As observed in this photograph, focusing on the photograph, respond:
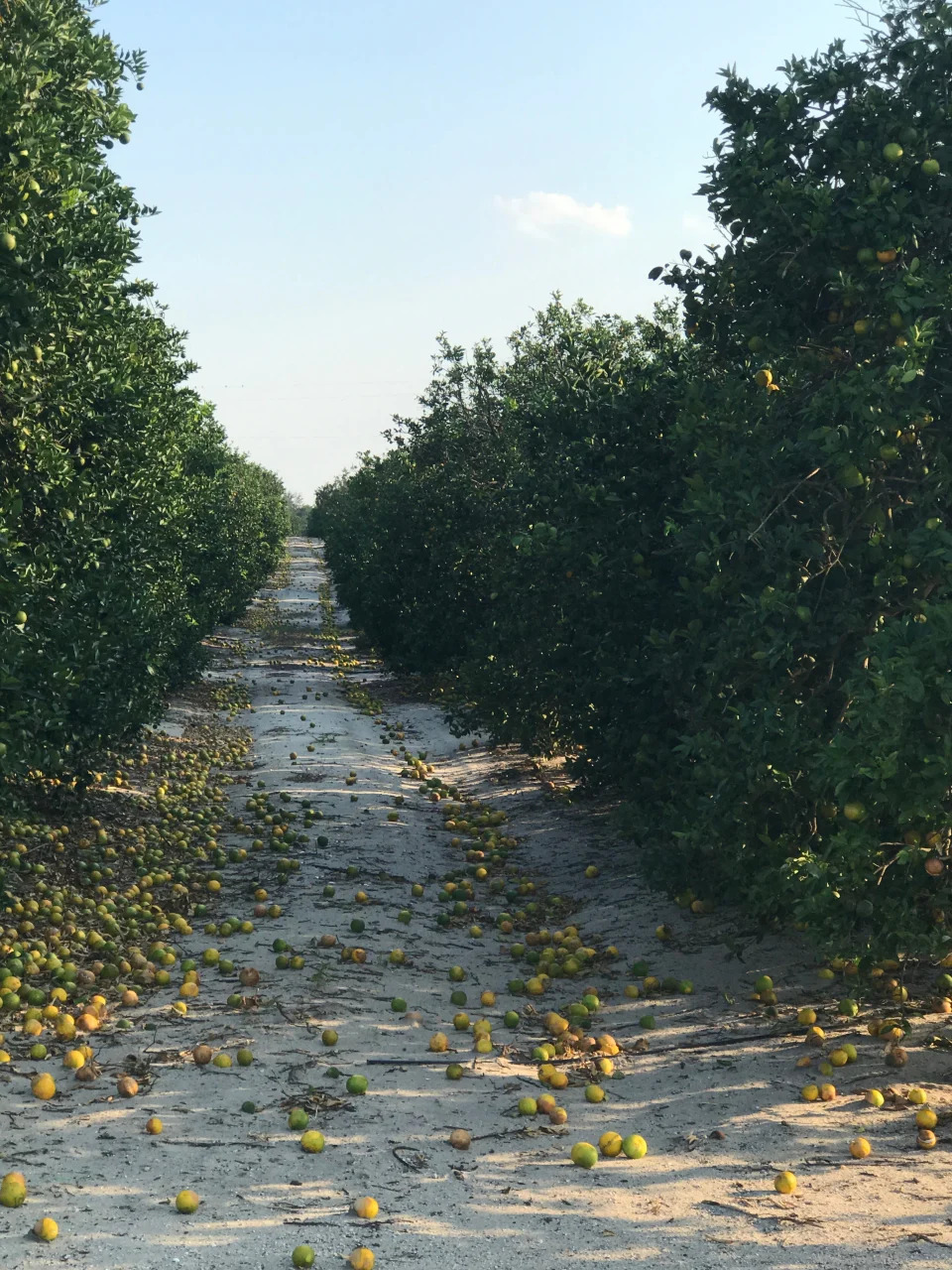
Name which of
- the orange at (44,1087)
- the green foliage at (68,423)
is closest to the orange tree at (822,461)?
the orange at (44,1087)

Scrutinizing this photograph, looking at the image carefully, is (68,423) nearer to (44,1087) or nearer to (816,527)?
(44,1087)

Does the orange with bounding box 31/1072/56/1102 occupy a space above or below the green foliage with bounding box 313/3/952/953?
below

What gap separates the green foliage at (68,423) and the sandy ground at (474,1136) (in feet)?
8.22

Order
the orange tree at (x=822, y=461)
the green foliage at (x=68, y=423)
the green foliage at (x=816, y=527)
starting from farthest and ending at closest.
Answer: the green foliage at (x=68, y=423)
the orange tree at (x=822, y=461)
the green foliage at (x=816, y=527)

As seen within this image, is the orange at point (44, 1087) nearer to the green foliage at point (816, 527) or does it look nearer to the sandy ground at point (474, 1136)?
the sandy ground at point (474, 1136)

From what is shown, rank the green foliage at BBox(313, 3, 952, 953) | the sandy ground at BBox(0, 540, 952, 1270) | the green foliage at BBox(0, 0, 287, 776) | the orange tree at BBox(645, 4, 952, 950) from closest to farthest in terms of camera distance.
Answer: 1. the sandy ground at BBox(0, 540, 952, 1270)
2. the green foliage at BBox(313, 3, 952, 953)
3. the orange tree at BBox(645, 4, 952, 950)
4. the green foliage at BBox(0, 0, 287, 776)

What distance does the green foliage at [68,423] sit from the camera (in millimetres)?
6996

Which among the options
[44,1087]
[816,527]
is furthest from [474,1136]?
[816,527]

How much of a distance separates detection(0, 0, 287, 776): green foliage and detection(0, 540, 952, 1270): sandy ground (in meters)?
2.50

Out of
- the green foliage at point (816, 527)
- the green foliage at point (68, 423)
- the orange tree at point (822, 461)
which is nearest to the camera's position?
the green foliage at point (816, 527)

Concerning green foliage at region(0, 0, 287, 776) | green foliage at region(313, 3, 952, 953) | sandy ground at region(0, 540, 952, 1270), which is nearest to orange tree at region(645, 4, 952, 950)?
green foliage at region(313, 3, 952, 953)

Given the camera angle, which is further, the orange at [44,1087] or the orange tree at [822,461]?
the orange tree at [822,461]

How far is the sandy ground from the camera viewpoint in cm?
471

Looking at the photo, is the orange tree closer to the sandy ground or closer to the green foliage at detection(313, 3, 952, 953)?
the green foliage at detection(313, 3, 952, 953)
